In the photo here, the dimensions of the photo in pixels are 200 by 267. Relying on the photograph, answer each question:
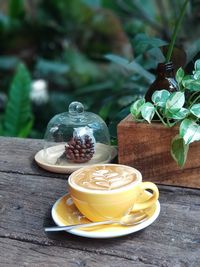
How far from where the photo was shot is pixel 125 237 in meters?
0.69

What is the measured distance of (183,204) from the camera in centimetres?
80

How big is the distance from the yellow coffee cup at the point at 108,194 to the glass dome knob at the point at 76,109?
0.29m

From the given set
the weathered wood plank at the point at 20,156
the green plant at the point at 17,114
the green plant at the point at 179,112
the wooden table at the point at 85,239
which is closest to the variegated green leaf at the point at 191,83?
the green plant at the point at 179,112

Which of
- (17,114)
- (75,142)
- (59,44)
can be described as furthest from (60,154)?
(59,44)

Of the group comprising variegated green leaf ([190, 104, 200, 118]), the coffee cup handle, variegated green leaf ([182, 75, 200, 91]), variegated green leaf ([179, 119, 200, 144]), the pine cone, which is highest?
variegated green leaf ([182, 75, 200, 91])

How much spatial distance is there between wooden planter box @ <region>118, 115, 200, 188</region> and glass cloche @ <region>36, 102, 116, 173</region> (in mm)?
96

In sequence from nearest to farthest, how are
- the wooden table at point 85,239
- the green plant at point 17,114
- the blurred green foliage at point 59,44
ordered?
1. the wooden table at point 85,239
2. the green plant at point 17,114
3. the blurred green foliage at point 59,44

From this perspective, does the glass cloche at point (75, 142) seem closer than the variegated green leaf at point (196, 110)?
No

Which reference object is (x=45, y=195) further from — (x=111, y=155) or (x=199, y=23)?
(x=199, y=23)

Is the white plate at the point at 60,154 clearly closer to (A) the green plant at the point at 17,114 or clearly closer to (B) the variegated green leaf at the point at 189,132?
(B) the variegated green leaf at the point at 189,132

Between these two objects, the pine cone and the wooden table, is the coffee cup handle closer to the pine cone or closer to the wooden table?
the wooden table

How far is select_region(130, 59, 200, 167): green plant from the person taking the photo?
786mm

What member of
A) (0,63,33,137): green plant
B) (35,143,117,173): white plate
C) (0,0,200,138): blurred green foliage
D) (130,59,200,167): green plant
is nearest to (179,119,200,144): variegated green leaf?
(130,59,200,167): green plant

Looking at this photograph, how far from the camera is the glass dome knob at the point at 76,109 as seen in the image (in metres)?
1.00
